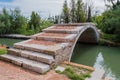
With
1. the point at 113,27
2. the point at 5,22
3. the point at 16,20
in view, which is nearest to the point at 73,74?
the point at 113,27

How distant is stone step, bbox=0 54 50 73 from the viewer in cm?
530

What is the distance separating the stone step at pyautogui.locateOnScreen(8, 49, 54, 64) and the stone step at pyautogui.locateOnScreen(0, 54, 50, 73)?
0.15 metres

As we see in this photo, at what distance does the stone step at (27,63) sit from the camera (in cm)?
530

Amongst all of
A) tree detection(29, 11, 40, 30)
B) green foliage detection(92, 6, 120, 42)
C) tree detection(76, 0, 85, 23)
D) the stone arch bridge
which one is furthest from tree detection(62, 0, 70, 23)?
the stone arch bridge

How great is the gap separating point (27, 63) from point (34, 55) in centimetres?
45

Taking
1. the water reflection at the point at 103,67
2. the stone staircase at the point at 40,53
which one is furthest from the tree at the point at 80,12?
the stone staircase at the point at 40,53

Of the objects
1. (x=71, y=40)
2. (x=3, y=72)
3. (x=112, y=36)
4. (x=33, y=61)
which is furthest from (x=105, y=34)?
(x=3, y=72)

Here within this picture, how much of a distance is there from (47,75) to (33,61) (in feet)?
3.32

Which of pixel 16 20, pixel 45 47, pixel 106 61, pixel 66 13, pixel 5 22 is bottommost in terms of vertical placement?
pixel 106 61

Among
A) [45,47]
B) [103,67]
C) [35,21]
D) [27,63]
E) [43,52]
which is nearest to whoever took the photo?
[27,63]

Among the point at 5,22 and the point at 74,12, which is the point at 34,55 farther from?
the point at 74,12

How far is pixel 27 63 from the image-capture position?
567 centimetres

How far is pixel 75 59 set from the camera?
945 cm

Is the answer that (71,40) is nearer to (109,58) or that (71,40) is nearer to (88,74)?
(88,74)
